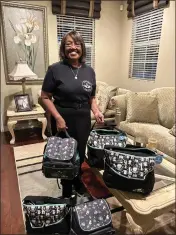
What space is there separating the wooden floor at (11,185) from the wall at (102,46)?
20.8 inches

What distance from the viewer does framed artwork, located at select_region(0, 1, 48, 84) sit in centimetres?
264

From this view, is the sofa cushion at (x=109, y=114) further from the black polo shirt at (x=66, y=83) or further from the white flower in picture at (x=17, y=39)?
the white flower in picture at (x=17, y=39)

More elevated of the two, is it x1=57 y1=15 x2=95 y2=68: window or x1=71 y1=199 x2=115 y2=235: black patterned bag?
x1=57 y1=15 x2=95 y2=68: window

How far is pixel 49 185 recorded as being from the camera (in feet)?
5.55

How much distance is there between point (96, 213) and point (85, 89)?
0.81m

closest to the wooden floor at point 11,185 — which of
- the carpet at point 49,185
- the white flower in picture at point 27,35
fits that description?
the carpet at point 49,185

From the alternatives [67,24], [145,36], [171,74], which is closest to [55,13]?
[67,24]

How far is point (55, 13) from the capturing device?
282 cm

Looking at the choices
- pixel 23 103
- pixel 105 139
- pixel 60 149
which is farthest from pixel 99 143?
pixel 23 103

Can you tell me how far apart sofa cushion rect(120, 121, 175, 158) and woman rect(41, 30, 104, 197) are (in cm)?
64

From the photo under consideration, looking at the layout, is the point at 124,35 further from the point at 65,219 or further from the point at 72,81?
the point at 65,219

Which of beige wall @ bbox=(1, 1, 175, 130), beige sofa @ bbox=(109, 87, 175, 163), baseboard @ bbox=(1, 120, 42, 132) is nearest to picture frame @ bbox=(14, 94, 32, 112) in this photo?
beige wall @ bbox=(1, 1, 175, 130)

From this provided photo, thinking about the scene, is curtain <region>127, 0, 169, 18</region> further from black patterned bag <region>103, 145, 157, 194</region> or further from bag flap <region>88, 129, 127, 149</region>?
black patterned bag <region>103, 145, 157, 194</region>

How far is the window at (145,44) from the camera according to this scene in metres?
2.56
